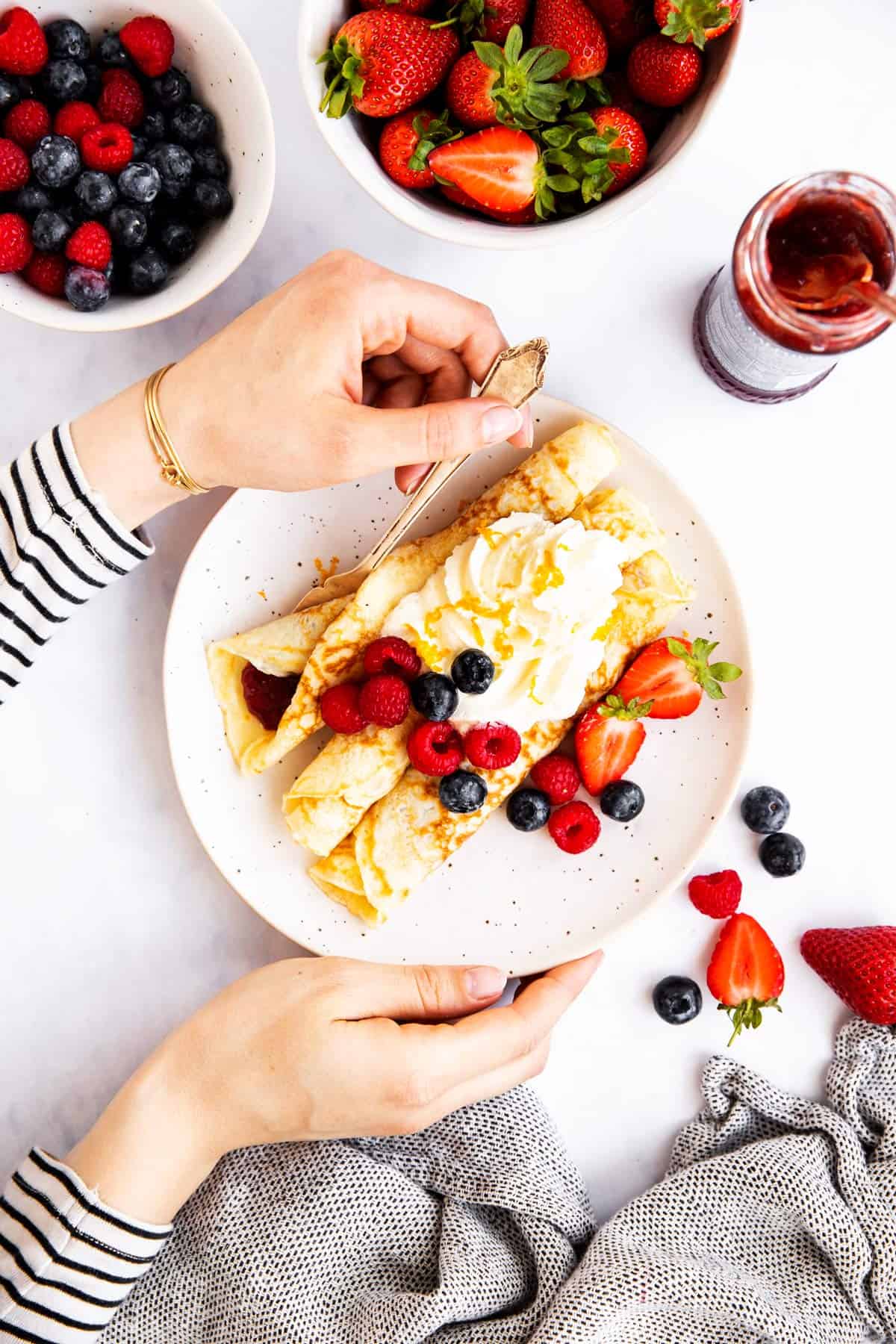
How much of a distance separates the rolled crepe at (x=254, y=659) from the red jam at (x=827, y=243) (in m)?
0.86

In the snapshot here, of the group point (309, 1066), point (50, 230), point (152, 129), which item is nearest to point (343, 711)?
point (309, 1066)

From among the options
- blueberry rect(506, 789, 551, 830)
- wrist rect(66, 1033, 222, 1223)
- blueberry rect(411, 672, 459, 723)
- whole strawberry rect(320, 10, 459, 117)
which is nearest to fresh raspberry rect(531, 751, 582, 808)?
blueberry rect(506, 789, 551, 830)

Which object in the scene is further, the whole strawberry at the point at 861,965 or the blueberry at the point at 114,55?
the whole strawberry at the point at 861,965

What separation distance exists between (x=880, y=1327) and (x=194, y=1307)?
1.16 meters

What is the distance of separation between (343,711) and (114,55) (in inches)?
41.7

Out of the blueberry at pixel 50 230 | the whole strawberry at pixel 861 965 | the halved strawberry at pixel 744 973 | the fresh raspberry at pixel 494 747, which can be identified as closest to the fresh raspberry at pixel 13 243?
the blueberry at pixel 50 230

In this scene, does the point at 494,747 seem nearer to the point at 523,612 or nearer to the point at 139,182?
the point at 523,612

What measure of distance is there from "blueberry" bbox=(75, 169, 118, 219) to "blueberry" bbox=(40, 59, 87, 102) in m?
0.14

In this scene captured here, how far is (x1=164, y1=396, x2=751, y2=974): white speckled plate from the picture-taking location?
1.79m

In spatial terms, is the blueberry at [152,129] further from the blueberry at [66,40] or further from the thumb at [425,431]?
the thumb at [425,431]

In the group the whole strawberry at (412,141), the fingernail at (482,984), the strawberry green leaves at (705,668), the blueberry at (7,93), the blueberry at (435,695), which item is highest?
the blueberry at (7,93)

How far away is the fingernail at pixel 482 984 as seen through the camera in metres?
1.71

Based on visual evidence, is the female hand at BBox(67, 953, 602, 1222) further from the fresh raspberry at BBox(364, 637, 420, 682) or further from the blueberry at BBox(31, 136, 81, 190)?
the blueberry at BBox(31, 136, 81, 190)

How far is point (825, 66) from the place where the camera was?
5.99 feet
